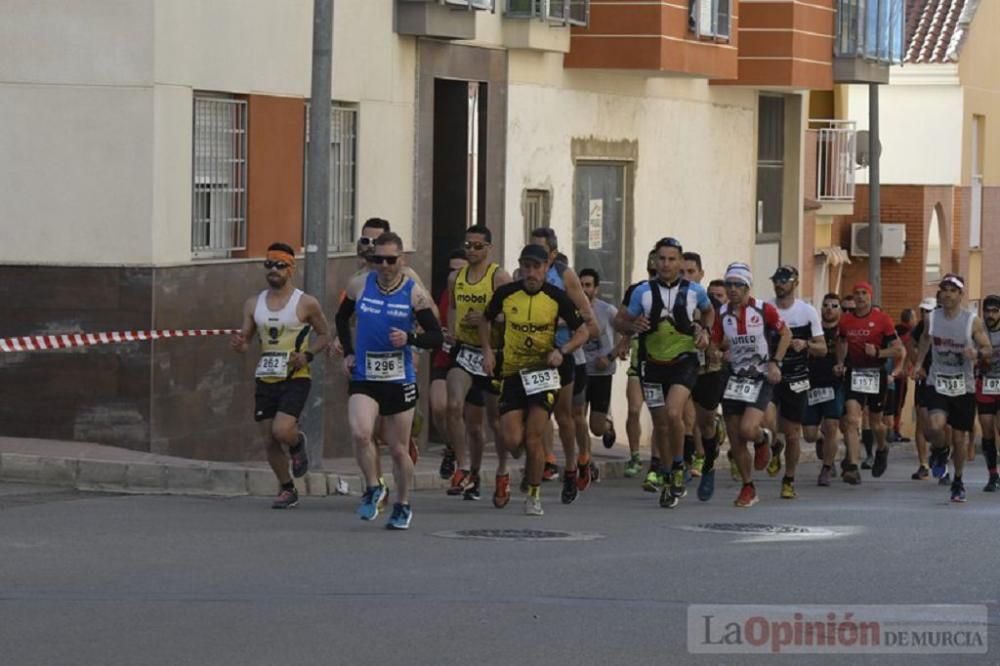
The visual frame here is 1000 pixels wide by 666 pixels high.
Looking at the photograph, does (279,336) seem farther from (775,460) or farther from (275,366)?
(775,460)

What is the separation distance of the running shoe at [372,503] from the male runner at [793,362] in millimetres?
5453

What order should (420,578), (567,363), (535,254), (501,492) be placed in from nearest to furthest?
(420,578) → (535,254) → (501,492) → (567,363)

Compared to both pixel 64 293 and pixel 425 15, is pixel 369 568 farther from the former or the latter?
pixel 425 15

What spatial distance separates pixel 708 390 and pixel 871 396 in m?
5.63

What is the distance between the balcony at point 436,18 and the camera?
24.1 meters

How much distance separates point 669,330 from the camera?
17.4 metres

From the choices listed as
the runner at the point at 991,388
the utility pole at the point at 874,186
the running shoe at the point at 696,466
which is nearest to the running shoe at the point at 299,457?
the running shoe at the point at 696,466

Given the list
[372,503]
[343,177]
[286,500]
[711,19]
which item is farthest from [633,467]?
[711,19]

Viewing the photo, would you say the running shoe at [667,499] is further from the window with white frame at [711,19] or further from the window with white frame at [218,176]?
the window with white frame at [711,19]

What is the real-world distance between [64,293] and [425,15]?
6560 mm

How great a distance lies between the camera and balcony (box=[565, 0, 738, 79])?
29109 millimetres

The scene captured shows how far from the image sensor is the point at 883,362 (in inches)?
914

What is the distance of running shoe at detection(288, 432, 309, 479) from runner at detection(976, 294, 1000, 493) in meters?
6.87

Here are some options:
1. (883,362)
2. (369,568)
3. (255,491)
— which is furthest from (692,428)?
(369,568)
